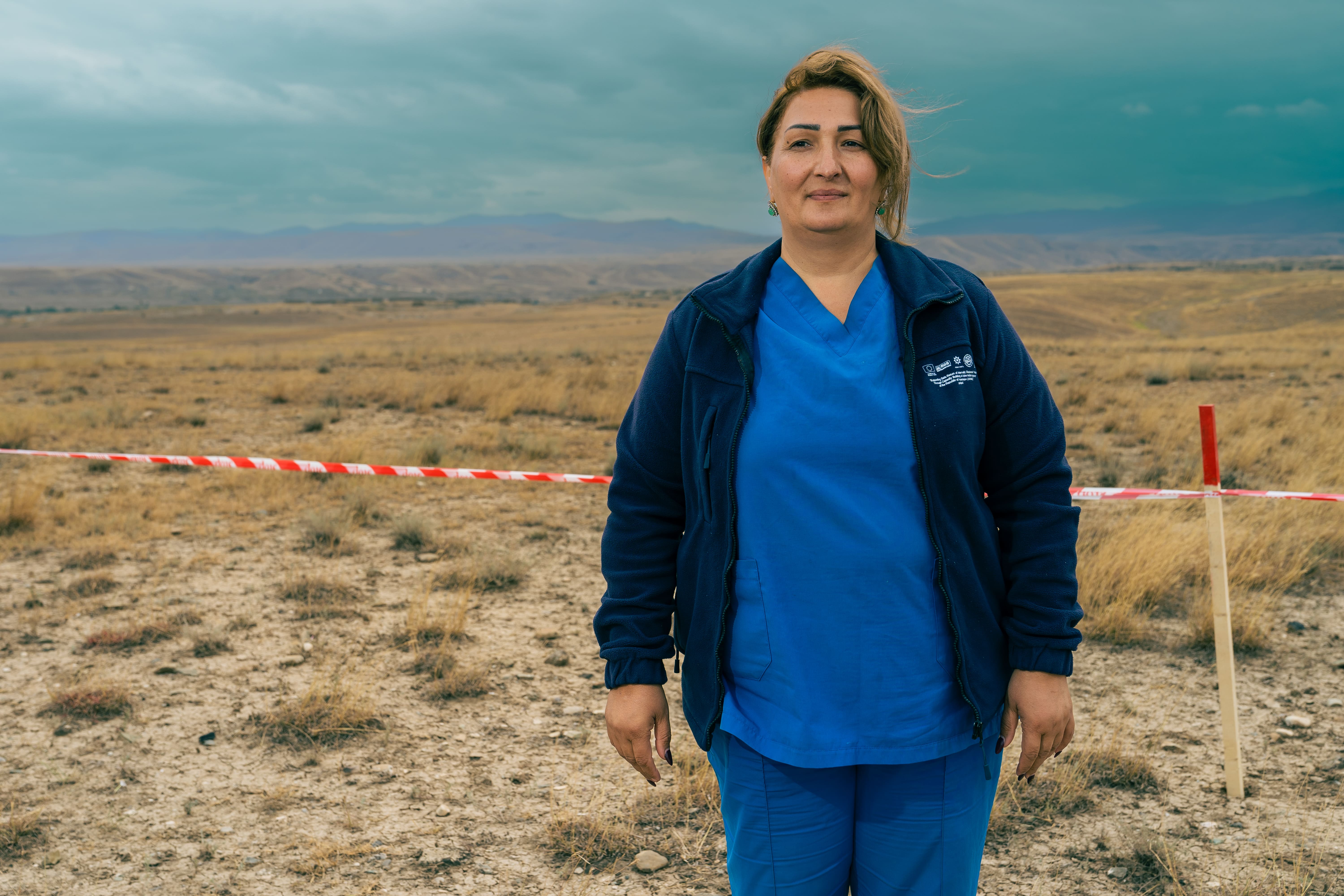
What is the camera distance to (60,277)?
152m

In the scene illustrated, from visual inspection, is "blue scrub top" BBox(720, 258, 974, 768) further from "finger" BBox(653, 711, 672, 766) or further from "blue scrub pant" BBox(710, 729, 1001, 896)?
"finger" BBox(653, 711, 672, 766)

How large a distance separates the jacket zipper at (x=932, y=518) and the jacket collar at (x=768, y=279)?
0.03 metres

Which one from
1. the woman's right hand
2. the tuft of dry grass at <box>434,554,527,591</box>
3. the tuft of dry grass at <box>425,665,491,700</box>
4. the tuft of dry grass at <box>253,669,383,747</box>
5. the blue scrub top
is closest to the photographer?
the blue scrub top

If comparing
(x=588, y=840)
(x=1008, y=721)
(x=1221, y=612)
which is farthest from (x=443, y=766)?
(x=1221, y=612)

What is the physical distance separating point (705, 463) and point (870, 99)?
2.45ft

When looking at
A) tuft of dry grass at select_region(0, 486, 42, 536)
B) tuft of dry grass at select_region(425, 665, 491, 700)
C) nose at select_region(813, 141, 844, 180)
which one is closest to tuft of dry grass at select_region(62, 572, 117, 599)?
tuft of dry grass at select_region(0, 486, 42, 536)

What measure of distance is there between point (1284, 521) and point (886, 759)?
21.2ft

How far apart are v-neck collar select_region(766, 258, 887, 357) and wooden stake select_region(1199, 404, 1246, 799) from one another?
86.8 inches

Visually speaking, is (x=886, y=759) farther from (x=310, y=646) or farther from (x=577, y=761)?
(x=310, y=646)

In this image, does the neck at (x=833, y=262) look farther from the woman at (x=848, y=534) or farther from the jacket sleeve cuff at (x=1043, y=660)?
the jacket sleeve cuff at (x=1043, y=660)

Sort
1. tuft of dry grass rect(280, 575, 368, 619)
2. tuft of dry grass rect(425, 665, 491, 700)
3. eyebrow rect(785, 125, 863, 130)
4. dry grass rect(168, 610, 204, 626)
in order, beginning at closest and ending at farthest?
eyebrow rect(785, 125, 863, 130) → tuft of dry grass rect(425, 665, 491, 700) → dry grass rect(168, 610, 204, 626) → tuft of dry grass rect(280, 575, 368, 619)

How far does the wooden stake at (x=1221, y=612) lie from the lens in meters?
3.43

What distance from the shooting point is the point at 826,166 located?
5.61 feet

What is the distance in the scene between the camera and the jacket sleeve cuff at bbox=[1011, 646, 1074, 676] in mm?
1742
